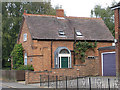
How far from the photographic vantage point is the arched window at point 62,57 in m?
30.3

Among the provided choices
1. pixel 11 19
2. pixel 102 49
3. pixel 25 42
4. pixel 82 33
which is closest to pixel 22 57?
pixel 25 42

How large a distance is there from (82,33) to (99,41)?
243cm

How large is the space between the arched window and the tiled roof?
1.52 meters

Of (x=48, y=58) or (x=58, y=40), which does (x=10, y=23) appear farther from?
(x=48, y=58)

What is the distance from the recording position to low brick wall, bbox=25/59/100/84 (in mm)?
24119

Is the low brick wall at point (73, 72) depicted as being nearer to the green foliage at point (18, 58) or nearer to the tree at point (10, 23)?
the green foliage at point (18, 58)

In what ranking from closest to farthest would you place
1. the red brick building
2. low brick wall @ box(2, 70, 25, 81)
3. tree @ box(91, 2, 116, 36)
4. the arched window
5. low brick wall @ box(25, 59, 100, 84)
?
low brick wall @ box(25, 59, 100, 84) < low brick wall @ box(2, 70, 25, 81) < the red brick building < the arched window < tree @ box(91, 2, 116, 36)

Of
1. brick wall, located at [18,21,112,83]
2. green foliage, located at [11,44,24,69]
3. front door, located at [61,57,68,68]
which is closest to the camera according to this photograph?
brick wall, located at [18,21,112,83]

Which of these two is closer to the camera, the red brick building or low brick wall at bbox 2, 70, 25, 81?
low brick wall at bbox 2, 70, 25, 81

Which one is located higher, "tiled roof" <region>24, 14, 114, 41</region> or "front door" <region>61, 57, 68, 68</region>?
"tiled roof" <region>24, 14, 114, 41</region>

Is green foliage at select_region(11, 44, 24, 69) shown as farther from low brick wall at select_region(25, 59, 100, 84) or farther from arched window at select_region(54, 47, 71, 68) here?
low brick wall at select_region(25, 59, 100, 84)

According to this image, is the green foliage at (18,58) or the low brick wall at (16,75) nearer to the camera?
the low brick wall at (16,75)

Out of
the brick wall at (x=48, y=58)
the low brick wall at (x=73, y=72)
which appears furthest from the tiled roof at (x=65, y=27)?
the low brick wall at (x=73, y=72)

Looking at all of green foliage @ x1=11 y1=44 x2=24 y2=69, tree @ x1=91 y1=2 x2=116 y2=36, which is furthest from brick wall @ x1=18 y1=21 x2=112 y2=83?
tree @ x1=91 y1=2 x2=116 y2=36
